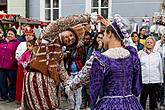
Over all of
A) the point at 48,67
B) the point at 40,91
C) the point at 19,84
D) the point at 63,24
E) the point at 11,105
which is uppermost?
the point at 63,24

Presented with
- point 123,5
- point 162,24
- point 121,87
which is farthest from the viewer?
point 123,5

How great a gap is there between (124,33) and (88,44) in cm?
390

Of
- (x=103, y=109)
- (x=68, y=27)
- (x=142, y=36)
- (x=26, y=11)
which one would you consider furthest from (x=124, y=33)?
(x=26, y=11)

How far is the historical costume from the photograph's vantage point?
4.04 metres

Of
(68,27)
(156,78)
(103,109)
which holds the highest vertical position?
(68,27)

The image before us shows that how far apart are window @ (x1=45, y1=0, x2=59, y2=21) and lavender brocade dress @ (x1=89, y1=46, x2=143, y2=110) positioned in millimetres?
9892

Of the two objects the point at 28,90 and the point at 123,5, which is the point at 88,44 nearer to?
the point at 28,90

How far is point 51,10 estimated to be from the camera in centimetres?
1322

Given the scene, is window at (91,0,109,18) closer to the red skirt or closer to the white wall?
the white wall

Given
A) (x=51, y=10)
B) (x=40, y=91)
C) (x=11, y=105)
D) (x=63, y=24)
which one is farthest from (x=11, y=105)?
(x=51, y=10)

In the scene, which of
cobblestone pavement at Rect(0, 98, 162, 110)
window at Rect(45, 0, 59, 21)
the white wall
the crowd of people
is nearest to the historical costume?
the crowd of people

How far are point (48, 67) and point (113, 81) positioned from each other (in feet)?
3.40

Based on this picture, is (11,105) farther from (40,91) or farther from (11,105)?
(40,91)

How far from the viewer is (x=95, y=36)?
7082mm
